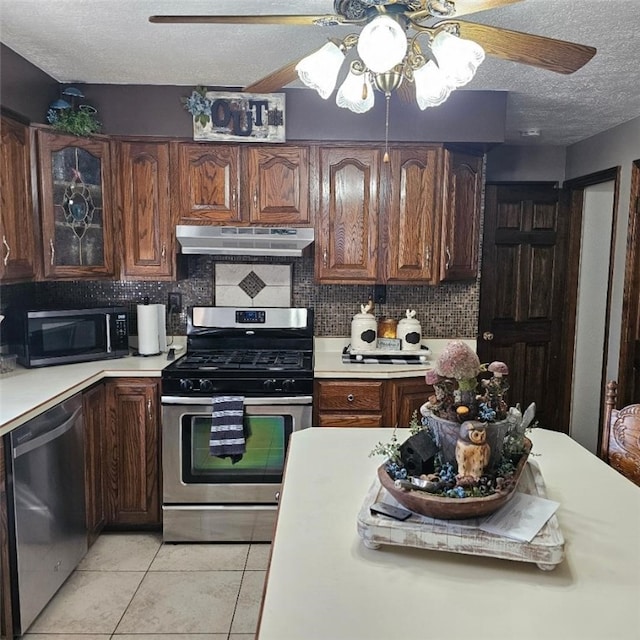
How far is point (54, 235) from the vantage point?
2.94 m

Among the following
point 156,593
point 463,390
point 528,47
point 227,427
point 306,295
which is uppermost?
point 528,47

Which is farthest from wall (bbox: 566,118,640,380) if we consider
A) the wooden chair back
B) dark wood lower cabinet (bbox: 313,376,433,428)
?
the wooden chair back

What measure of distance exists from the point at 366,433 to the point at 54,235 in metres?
2.01

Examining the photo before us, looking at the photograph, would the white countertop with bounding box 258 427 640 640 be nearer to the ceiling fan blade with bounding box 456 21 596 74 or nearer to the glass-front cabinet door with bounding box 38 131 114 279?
the ceiling fan blade with bounding box 456 21 596 74

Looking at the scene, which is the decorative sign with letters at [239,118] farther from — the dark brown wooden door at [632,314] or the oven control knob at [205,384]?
the dark brown wooden door at [632,314]

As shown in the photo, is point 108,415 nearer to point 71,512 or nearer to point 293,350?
point 71,512

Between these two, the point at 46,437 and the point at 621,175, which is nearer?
the point at 46,437

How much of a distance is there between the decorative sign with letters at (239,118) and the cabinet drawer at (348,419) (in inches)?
62.1

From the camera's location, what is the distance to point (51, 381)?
8.54 feet

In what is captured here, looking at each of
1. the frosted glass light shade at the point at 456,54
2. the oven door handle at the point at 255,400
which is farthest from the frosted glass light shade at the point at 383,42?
the oven door handle at the point at 255,400

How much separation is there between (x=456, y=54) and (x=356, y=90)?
0.34 m

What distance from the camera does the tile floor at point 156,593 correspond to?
2275 millimetres

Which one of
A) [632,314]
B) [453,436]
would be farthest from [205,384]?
[632,314]

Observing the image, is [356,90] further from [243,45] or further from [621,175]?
[621,175]
